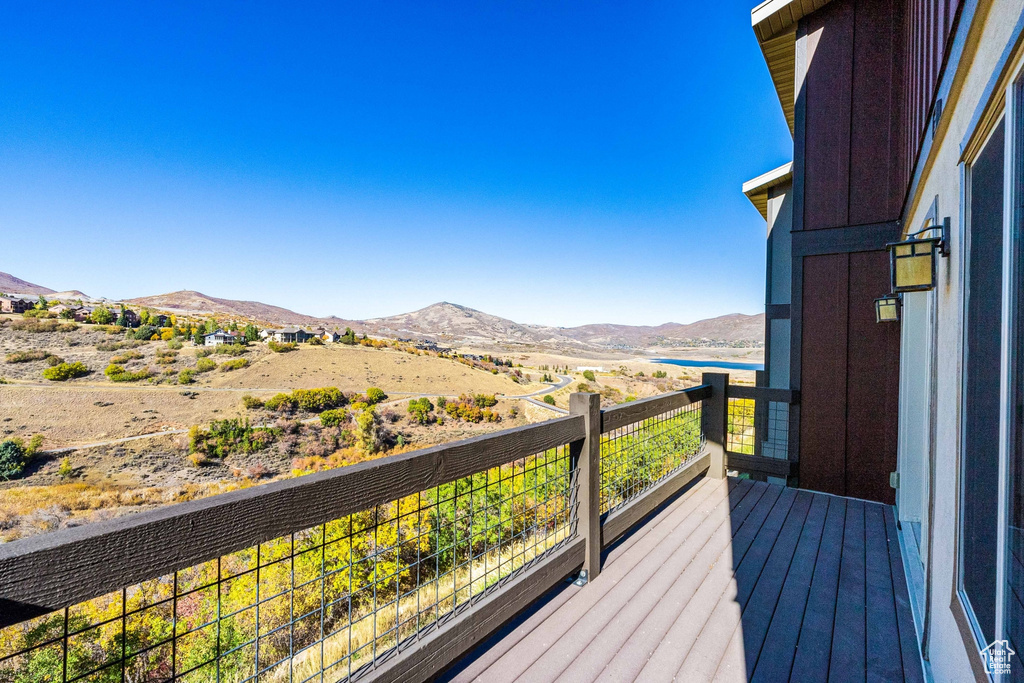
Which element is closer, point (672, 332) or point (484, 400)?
point (484, 400)

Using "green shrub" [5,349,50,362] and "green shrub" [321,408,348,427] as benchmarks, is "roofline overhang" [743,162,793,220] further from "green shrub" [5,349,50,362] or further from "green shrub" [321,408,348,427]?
"green shrub" [5,349,50,362]

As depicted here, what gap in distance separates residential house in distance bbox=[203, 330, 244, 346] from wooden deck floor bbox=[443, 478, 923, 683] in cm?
5515

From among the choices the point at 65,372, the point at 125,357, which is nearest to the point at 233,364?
the point at 125,357

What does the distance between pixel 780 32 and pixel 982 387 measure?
5.66 meters

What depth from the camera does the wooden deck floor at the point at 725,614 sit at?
6.00ft

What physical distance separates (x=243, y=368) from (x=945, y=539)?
51.0 metres

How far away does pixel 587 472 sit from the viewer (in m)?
2.45

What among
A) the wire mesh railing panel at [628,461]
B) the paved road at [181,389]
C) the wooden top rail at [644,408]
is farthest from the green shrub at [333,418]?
the wooden top rail at [644,408]

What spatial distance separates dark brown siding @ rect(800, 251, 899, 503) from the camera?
12.9 feet

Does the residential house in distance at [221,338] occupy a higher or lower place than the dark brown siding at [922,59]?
lower

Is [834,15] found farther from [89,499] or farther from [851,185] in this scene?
[89,499]

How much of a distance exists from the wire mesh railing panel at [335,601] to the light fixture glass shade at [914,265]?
6.31ft

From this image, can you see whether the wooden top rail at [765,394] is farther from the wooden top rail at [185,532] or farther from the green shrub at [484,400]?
the green shrub at [484,400]

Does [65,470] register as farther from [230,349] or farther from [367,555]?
[367,555]
